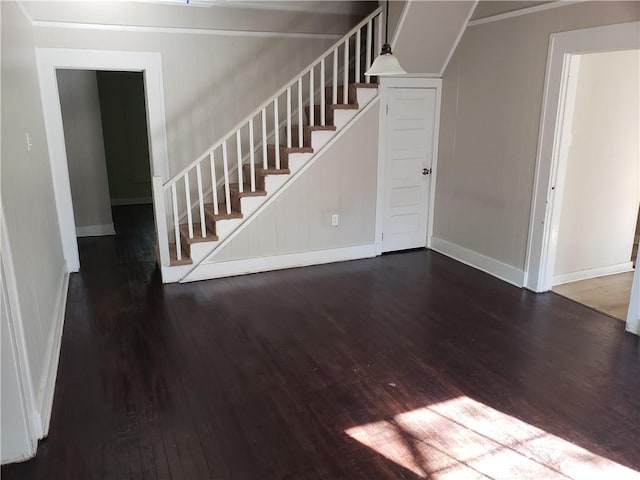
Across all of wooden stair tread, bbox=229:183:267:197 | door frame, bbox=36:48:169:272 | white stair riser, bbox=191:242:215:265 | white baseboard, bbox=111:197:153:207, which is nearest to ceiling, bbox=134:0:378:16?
door frame, bbox=36:48:169:272

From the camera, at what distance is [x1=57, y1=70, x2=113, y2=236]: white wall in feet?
19.2

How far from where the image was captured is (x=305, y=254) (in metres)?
5.19

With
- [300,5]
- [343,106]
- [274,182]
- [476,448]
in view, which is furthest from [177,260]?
[476,448]

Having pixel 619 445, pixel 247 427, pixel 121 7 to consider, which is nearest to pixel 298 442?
pixel 247 427

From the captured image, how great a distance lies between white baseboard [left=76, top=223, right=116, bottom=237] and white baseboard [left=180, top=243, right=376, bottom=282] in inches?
91.8

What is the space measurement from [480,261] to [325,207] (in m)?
1.71

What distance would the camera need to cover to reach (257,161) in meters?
5.39

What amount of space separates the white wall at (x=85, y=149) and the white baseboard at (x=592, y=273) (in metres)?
5.37

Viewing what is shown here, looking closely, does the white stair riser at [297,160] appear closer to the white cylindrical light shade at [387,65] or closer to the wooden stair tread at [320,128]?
the wooden stair tread at [320,128]

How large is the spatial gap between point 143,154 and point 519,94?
6.15 m

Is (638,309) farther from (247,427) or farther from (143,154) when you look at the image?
(143,154)

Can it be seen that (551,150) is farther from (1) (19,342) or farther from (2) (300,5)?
(1) (19,342)

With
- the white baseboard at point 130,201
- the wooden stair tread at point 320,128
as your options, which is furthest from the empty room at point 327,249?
the white baseboard at point 130,201

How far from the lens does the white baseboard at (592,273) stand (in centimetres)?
465
